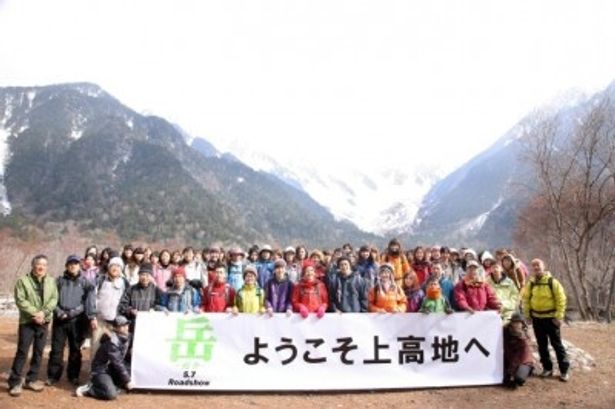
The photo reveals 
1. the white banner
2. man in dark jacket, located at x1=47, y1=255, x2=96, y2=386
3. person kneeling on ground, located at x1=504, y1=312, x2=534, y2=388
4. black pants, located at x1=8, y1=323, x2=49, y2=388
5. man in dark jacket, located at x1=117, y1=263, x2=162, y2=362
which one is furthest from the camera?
person kneeling on ground, located at x1=504, y1=312, x2=534, y2=388

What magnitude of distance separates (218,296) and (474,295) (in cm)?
429

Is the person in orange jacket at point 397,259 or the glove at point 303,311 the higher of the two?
the person in orange jacket at point 397,259

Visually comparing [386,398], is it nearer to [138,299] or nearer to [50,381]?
[138,299]

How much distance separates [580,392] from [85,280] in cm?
817

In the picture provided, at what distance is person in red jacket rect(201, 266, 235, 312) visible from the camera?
9422 millimetres

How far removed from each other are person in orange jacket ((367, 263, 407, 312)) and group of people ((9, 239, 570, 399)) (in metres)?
0.02

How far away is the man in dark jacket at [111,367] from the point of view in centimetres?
835

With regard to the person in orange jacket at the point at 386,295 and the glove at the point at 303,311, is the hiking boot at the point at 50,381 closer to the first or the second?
the glove at the point at 303,311

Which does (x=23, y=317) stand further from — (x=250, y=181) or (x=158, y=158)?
(x=250, y=181)

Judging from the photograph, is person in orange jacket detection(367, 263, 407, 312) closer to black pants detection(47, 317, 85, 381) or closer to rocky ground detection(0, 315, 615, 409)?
rocky ground detection(0, 315, 615, 409)

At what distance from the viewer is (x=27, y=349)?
8422 mm

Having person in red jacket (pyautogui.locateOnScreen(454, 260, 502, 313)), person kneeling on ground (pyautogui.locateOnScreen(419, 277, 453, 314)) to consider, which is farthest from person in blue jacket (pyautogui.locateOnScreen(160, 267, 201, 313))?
person in red jacket (pyautogui.locateOnScreen(454, 260, 502, 313))

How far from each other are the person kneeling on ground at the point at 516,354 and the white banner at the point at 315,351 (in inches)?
6.1

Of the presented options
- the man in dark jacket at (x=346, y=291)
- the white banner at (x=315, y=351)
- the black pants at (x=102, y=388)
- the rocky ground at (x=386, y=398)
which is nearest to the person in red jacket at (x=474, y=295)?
the white banner at (x=315, y=351)
